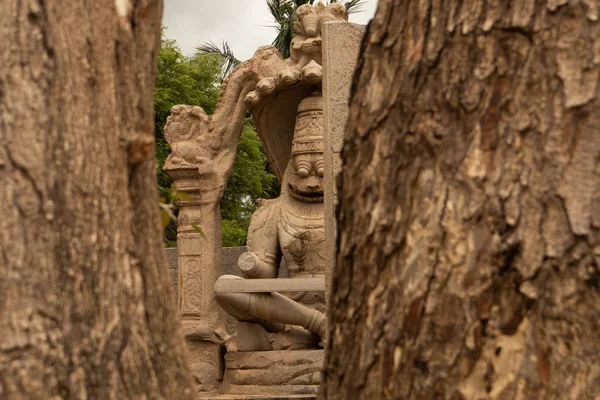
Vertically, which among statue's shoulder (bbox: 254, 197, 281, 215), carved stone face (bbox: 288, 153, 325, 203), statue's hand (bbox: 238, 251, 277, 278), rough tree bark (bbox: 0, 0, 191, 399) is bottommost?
statue's hand (bbox: 238, 251, 277, 278)

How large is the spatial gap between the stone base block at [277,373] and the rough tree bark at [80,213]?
657 cm

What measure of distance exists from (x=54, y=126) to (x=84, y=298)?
29 cm

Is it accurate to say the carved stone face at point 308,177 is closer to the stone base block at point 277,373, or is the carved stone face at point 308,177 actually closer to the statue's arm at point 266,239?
the statue's arm at point 266,239

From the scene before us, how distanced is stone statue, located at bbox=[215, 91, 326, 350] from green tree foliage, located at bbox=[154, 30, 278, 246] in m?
14.5

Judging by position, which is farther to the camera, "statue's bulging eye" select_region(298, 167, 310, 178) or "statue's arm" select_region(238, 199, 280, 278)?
"statue's bulging eye" select_region(298, 167, 310, 178)

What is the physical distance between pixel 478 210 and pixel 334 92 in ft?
13.6

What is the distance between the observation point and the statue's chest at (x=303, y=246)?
29.4ft

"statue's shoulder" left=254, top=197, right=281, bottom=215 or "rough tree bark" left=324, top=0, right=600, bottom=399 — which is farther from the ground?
"rough tree bark" left=324, top=0, right=600, bottom=399

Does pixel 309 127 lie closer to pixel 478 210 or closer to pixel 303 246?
pixel 303 246

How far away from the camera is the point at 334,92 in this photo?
5.88 meters

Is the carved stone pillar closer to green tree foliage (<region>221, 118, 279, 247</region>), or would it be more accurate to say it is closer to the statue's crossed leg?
the statue's crossed leg

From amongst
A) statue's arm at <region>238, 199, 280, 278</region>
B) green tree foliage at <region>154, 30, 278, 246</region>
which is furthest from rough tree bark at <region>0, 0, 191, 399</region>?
green tree foliage at <region>154, 30, 278, 246</region>

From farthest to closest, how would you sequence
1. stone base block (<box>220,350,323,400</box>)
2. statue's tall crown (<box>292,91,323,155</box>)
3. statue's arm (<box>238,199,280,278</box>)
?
statue's tall crown (<box>292,91,323,155</box>) → statue's arm (<box>238,199,280,278</box>) → stone base block (<box>220,350,323,400</box>)

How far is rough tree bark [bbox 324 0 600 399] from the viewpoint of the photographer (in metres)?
Answer: 1.71
